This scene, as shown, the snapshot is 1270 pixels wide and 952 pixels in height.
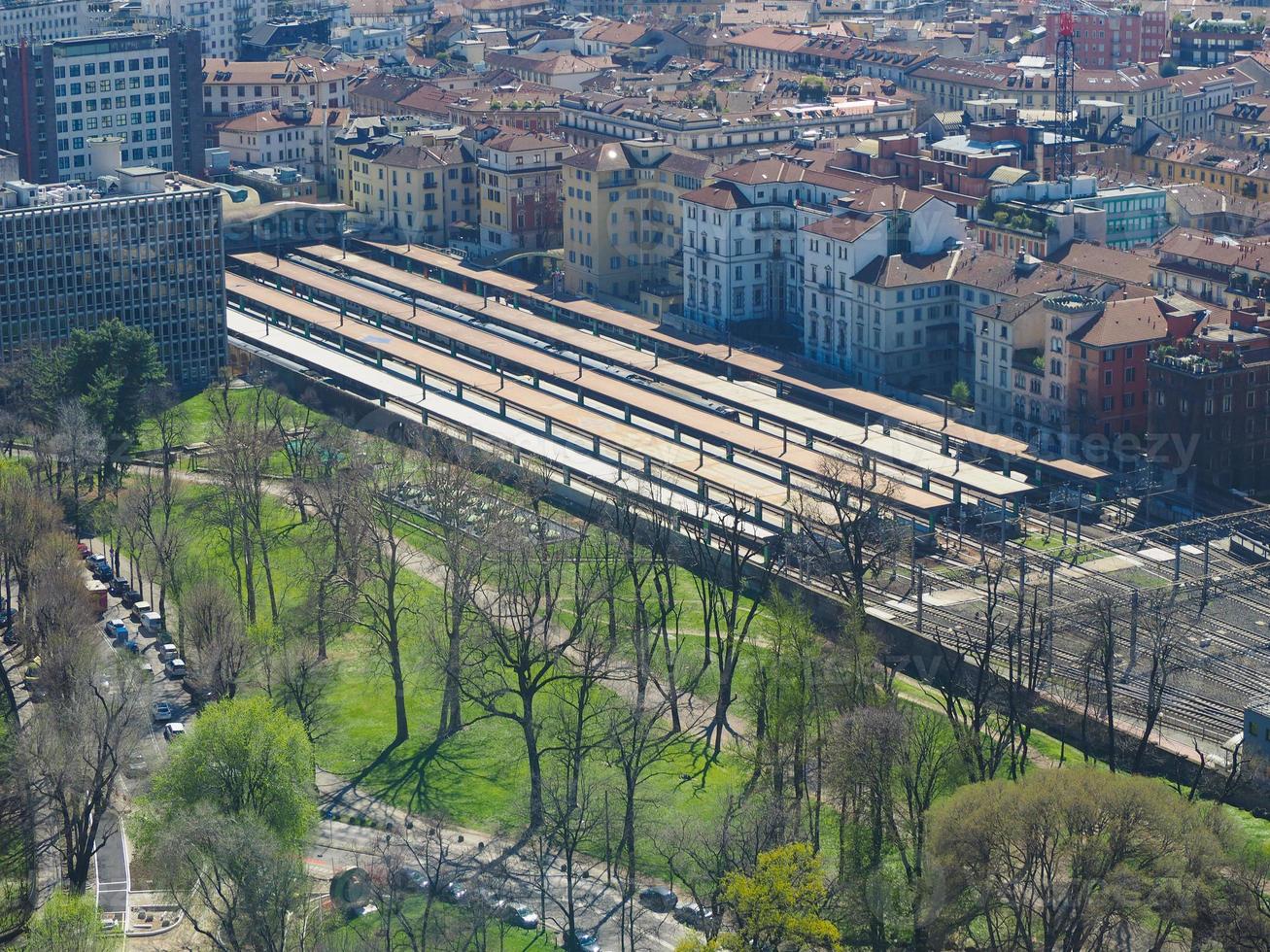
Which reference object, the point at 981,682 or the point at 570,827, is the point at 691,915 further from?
the point at 981,682

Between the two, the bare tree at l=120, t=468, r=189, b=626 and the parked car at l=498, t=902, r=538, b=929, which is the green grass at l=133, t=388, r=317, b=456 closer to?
the bare tree at l=120, t=468, r=189, b=626

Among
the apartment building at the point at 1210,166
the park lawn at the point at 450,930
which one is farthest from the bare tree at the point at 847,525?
the apartment building at the point at 1210,166

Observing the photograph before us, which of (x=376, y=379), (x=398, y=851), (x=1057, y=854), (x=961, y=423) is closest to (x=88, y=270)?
(x=376, y=379)

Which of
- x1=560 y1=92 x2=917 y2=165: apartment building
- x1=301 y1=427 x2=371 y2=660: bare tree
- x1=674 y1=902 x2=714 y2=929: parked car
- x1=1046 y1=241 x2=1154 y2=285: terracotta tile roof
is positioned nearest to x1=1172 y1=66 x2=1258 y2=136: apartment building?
x1=560 y1=92 x2=917 y2=165: apartment building

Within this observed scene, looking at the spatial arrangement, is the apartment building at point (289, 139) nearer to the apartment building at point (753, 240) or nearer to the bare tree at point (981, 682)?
the apartment building at point (753, 240)

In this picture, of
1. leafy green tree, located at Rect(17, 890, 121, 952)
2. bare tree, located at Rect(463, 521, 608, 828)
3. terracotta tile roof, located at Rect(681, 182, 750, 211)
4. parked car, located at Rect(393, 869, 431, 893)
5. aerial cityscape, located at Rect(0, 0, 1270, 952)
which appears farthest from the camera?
terracotta tile roof, located at Rect(681, 182, 750, 211)

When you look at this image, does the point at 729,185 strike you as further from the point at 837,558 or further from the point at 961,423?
the point at 837,558

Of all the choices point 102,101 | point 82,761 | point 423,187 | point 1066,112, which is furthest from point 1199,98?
point 82,761
